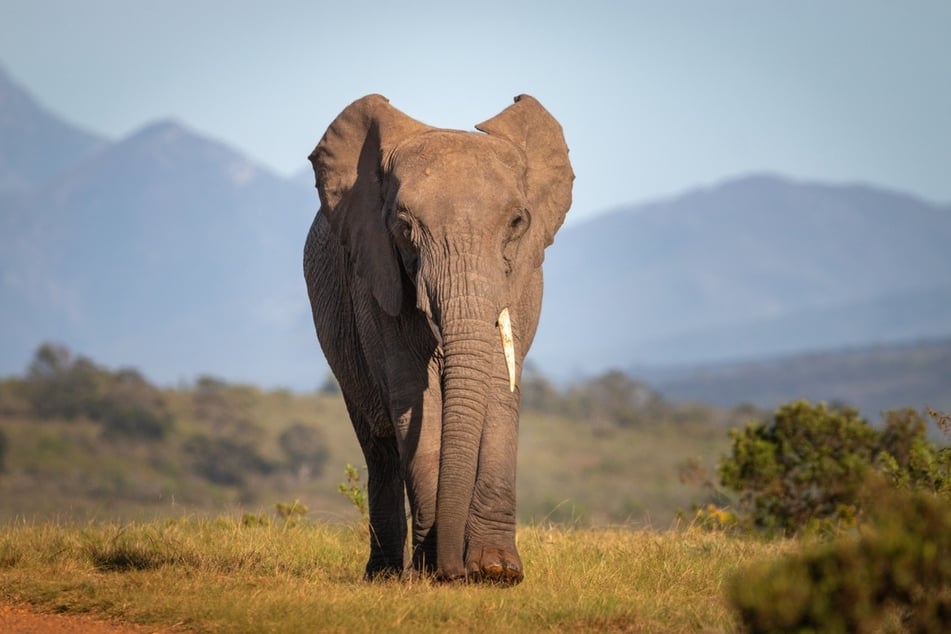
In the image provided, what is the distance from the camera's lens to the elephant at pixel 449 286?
29.7ft

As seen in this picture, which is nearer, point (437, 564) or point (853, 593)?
point (853, 593)

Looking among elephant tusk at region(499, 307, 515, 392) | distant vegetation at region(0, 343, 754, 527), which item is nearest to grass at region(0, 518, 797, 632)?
elephant tusk at region(499, 307, 515, 392)

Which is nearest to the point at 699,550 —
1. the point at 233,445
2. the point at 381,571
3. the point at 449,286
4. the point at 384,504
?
the point at 384,504

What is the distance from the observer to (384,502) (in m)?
11.1

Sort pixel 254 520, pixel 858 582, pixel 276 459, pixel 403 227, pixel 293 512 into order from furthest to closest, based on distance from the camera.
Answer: pixel 276 459 < pixel 293 512 < pixel 254 520 < pixel 403 227 < pixel 858 582

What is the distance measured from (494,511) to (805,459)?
8.57 meters

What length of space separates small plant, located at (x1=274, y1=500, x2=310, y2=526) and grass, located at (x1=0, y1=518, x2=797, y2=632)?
0.19m

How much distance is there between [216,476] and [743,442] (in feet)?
152

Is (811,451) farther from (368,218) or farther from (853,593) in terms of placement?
(853,593)

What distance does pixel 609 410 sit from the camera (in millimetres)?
77125

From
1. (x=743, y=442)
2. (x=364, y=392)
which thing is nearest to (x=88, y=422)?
(x=743, y=442)

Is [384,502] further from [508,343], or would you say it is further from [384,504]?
[508,343]

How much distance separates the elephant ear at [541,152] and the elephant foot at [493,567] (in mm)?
1939

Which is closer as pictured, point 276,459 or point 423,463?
point 423,463
